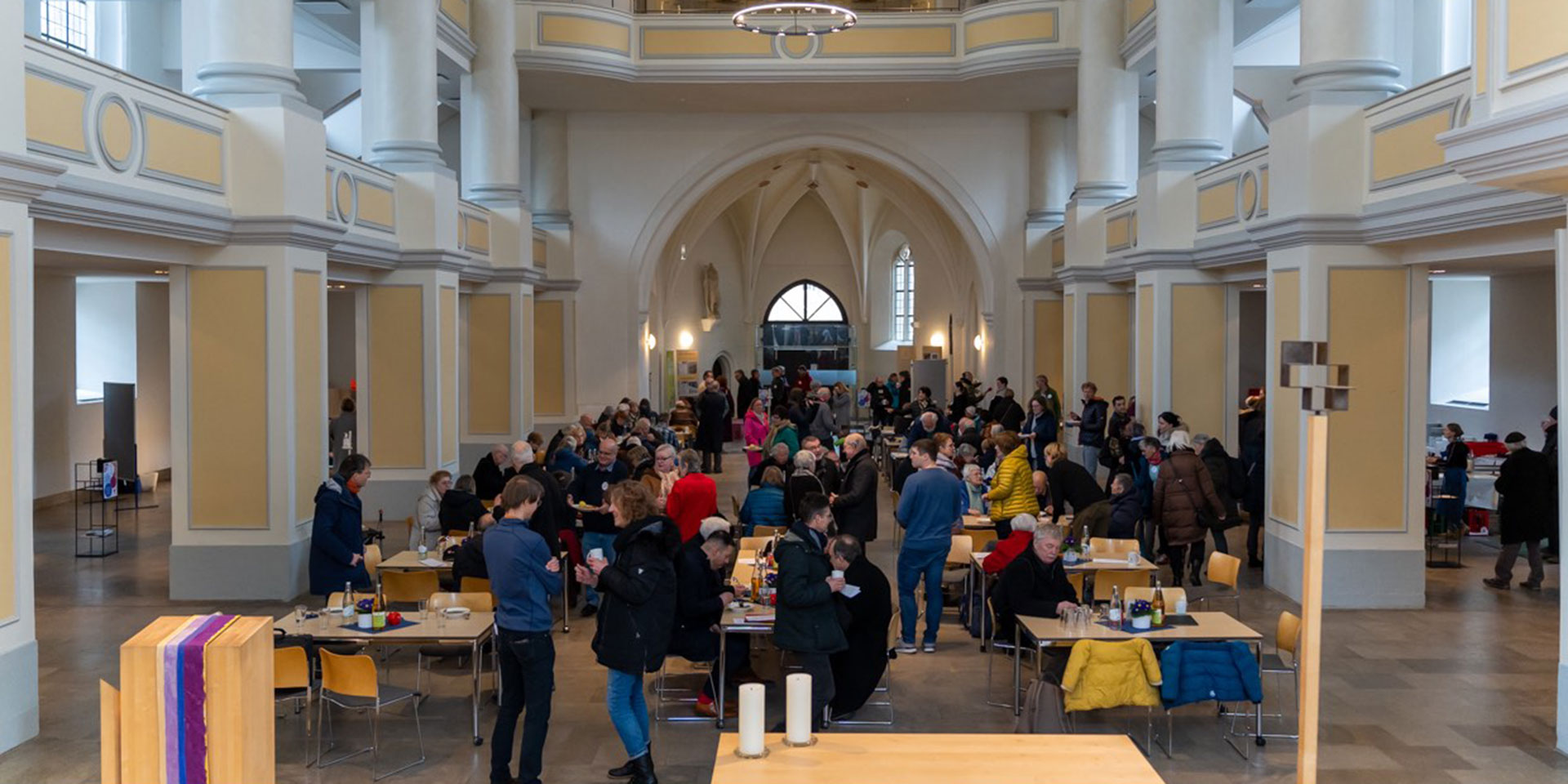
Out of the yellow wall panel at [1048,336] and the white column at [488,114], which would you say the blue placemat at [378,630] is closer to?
the white column at [488,114]

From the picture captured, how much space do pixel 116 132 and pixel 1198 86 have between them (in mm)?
10219

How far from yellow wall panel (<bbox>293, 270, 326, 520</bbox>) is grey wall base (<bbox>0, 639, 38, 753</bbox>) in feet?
12.2

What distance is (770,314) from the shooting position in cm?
3619

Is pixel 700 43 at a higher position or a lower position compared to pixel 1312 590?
higher

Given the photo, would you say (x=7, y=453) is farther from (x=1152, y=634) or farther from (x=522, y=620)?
(x=1152, y=634)

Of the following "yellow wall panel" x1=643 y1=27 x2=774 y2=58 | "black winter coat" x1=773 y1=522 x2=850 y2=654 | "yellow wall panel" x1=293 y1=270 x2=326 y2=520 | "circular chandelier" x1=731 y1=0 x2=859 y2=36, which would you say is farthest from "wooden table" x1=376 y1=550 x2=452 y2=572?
"yellow wall panel" x1=643 y1=27 x2=774 y2=58

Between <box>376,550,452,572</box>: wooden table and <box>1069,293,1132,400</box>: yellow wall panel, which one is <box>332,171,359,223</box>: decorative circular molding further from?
<box>1069,293,1132,400</box>: yellow wall panel

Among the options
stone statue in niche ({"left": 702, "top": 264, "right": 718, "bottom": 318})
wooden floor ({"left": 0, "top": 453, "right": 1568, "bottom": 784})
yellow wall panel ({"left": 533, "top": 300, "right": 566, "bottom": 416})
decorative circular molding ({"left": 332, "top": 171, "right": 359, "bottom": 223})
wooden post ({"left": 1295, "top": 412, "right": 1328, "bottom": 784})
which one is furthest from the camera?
stone statue in niche ({"left": 702, "top": 264, "right": 718, "bottom": 318})

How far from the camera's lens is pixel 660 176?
21859mm

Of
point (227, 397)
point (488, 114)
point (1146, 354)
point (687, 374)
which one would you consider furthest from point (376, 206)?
point (687, 374)

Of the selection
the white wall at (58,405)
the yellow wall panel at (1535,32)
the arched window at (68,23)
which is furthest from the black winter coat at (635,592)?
the arched window at (68,23)

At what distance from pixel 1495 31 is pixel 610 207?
55.6ft

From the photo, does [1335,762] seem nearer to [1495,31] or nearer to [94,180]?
[1495,31]

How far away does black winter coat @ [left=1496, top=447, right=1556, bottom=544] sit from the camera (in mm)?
11148
